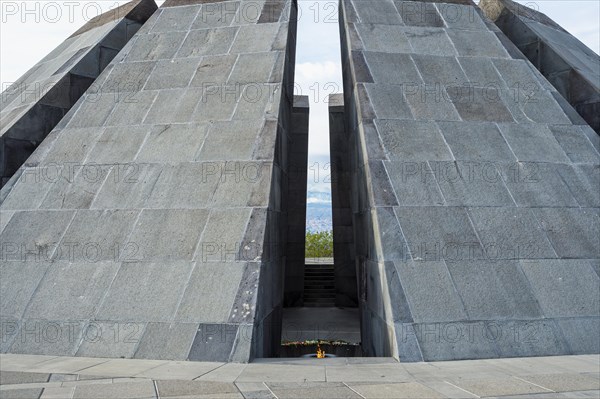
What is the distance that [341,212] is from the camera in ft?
58.9

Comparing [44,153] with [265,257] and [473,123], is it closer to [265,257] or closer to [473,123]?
[265,257]

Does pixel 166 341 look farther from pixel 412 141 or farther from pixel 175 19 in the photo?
pixel 175 19

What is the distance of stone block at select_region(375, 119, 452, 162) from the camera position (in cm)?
981

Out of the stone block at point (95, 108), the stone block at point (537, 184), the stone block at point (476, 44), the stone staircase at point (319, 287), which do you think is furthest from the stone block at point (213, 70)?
the stone staircase at point (319, 287)

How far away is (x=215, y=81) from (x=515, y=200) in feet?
21.6

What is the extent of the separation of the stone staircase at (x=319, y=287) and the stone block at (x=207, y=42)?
8.53 meters

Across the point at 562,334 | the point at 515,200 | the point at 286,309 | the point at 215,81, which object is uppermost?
the point at 215,81

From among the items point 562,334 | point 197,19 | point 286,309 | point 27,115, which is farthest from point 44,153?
point 562,334

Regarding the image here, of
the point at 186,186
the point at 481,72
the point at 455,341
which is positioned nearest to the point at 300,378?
the point at 455,341

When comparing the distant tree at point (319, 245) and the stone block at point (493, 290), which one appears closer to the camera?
the stone block at point (493, 290)

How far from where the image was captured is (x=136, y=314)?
25.7 ft

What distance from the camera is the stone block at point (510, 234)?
28.1 feet

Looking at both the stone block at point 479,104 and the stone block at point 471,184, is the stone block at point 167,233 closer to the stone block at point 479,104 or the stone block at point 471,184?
the stone block at point 471,184

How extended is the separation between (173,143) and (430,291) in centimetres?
552
